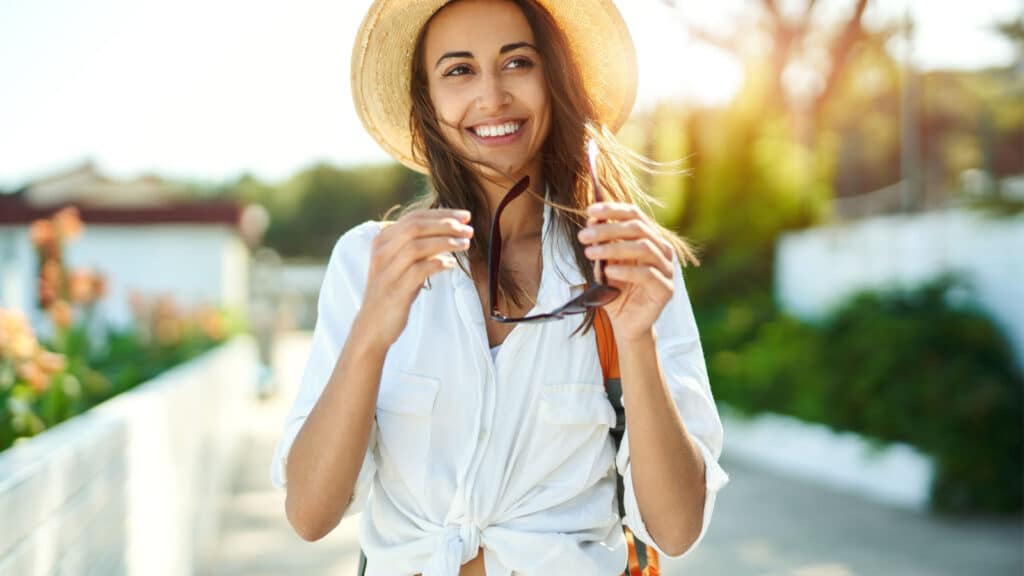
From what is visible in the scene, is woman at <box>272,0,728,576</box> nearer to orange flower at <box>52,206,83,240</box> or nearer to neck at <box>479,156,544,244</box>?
neck at <box>479,156,544,244</box>

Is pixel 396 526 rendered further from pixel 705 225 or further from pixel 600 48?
pixel 705 225

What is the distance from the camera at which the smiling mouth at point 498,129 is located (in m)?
2.18

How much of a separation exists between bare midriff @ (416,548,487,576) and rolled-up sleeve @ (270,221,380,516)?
0.71 ft

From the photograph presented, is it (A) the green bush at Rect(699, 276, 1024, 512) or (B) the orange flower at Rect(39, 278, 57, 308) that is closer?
(B) the orange flower at Rect(39, 278, 57, 308)

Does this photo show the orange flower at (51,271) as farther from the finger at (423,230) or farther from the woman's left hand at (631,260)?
the woman's left hand at (631,260)

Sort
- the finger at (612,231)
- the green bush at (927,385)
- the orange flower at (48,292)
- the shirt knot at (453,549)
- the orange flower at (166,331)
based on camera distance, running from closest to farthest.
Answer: the finger at (612,231)
the shirt knot at (453,549)
the orange flower at (48,292)
the green bush at (927,385)
the orange flower at (166,331)

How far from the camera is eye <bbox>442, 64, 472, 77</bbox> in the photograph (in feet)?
7.24

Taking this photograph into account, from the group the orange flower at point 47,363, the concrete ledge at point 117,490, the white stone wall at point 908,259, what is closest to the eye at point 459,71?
the concrete ledge at point 117,490

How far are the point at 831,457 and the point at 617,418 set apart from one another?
7615 mm

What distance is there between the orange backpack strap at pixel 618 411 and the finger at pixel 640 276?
0.26m

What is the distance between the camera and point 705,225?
14.1 metres

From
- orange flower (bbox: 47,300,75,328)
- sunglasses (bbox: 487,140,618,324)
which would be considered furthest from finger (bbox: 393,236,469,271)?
orange flower (bbox: 47,300,75,328)

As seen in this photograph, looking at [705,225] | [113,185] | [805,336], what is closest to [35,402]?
[805,336]

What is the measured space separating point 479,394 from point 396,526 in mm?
280
